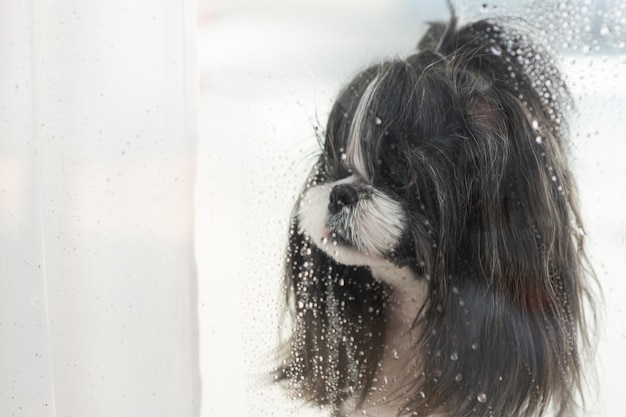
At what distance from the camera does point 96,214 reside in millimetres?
930

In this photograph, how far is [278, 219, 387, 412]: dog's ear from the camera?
2.92ft

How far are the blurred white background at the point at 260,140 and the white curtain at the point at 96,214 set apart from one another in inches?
1.0

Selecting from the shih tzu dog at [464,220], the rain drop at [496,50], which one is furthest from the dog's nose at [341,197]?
the rain drop at [496,50]

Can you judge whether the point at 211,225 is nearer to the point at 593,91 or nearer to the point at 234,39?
the point at 234,39

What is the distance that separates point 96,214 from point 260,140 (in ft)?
0.76

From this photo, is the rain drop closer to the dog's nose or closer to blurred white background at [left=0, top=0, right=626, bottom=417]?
blurred white background at [left=0, top=0, right=626, bottom=417]

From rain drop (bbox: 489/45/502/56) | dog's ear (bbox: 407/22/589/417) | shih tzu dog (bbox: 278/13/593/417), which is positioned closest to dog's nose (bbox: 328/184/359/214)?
shih tzu dog (bbox: 278/13/593/417)

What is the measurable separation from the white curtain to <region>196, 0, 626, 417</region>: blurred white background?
26 mm

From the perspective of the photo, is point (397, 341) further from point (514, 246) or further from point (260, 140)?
point (260, 140)

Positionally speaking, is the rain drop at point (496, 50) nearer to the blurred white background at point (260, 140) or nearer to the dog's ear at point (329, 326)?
the blurred white background at point (260, 140)

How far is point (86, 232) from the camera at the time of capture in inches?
36.5

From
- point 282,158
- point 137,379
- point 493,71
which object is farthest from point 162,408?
point 493,71

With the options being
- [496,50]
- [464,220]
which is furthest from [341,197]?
[496,50]

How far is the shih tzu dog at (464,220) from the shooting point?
804 millimetres
